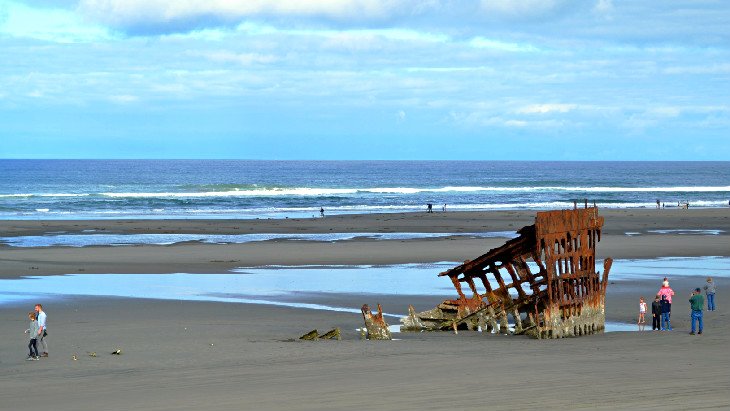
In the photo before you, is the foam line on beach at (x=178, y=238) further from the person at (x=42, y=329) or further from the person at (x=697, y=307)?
the person at (x=697, y=307)

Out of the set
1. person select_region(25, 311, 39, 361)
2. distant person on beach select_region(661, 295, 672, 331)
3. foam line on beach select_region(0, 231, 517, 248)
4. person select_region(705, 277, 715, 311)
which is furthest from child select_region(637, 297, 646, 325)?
foam line on beach select_region(0, 231, 517, 248)

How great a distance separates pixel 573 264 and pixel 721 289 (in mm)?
10143

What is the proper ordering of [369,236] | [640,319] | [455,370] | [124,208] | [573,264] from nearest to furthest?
[455,370]
[573,264]
[640,319]
[369,236]
[124,208]

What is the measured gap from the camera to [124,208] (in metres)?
77.3

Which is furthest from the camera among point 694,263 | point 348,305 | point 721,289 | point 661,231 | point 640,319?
point 661,231

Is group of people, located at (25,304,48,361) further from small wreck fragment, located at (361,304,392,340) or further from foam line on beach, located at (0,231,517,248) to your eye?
foam line on beach, located at (0,231,517,248)

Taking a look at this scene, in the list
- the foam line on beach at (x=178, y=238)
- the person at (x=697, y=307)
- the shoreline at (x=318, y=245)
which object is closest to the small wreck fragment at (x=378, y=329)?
the person at (x=697, y=307)

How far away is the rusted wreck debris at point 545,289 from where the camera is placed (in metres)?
20.6

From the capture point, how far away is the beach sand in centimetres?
1346

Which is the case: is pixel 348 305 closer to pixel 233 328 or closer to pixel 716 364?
pixel 233 328

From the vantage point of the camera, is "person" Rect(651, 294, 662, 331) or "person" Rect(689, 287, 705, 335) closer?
"person" Rect(689, 287, 705, 335)

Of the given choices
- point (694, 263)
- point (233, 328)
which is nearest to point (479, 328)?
point (233, 328)

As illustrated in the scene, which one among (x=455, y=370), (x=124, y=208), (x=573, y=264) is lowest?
(x=455, y=370)

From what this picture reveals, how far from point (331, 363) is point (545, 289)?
6634mm
